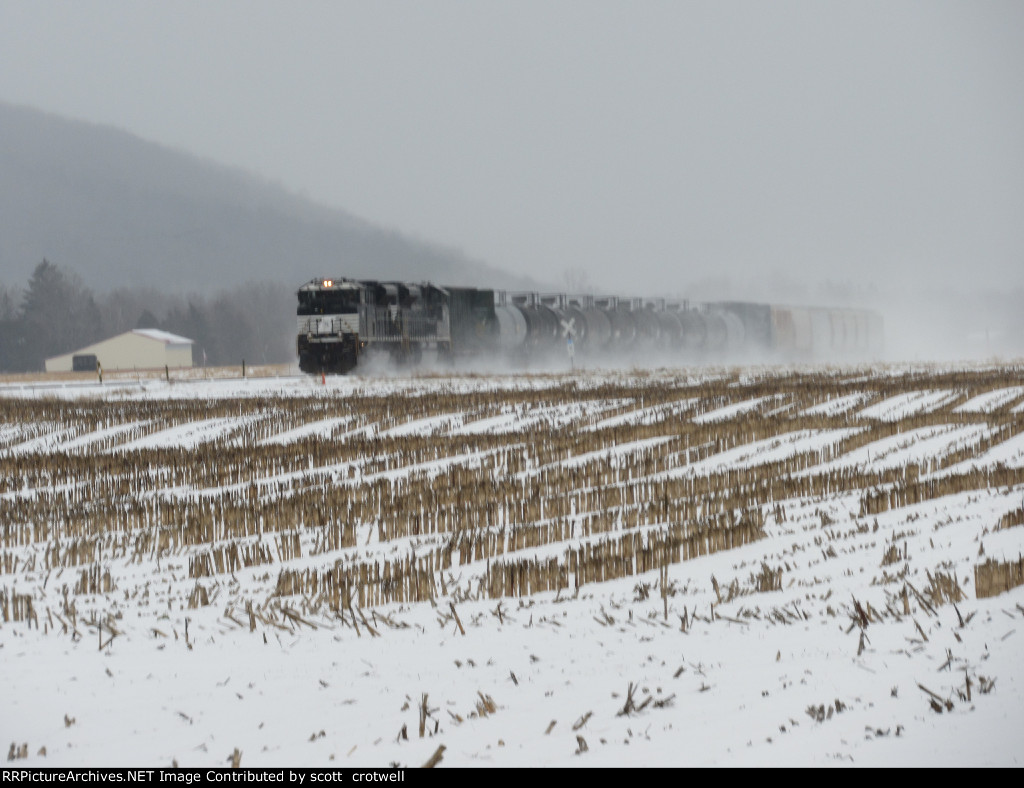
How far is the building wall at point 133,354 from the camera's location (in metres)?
111

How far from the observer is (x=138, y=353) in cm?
11175

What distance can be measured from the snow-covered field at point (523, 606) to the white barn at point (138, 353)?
97158 millimetres

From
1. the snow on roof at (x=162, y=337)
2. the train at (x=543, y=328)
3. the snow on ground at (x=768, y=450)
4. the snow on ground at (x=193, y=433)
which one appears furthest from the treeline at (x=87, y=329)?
the snow on ground at (x=768, y=450)

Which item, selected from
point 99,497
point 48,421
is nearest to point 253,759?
point 99,497

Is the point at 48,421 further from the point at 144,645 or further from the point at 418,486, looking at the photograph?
the point at 144,645

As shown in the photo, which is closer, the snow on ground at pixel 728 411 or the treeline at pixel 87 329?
the snow on ground at pixel 728 411

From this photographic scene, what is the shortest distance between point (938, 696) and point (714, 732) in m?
1.06

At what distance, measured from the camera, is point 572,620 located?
24.2ft

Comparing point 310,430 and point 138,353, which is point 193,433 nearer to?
point 310,430

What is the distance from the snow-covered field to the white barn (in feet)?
319

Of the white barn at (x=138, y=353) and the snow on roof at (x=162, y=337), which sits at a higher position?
the snow on roof at (x=162, y=337)

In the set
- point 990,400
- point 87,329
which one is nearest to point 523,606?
point 990,400

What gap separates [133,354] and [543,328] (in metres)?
70.6

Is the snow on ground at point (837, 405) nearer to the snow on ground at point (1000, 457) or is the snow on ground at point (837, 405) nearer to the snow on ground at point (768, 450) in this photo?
the snow on ground at point (768, 450)
